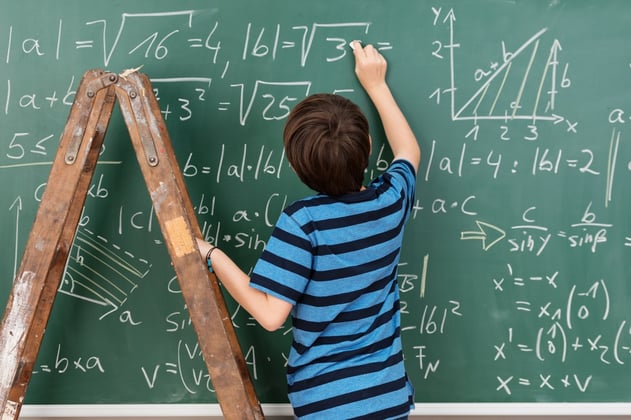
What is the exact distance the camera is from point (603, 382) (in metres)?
1.79

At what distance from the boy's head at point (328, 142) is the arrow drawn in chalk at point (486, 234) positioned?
1.86ft

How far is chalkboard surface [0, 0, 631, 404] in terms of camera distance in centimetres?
171

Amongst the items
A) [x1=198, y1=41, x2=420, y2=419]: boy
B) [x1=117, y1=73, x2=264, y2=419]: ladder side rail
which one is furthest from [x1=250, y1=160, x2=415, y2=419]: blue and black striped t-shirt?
[x1=117, y1=73, x2=264, y2=419]: ladder side rail

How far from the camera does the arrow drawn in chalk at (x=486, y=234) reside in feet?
5.75

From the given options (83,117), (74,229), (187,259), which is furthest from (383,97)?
(74,229)

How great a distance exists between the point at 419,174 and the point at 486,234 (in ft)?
0.90

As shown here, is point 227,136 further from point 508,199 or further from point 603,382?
point 603,382

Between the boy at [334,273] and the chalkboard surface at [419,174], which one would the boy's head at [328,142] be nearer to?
the boy at [334,273]

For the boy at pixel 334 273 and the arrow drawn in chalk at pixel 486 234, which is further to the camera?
the arrow drawn in chalk at pixel 486 234

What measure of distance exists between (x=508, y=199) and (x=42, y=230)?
1.34 m

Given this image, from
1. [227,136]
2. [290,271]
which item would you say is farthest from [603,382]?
[227,136]

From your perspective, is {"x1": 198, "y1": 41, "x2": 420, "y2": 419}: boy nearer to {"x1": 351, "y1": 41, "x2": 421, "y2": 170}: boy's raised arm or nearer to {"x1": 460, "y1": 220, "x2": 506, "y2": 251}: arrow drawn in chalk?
{"x1": 351, "y1": 41, "x2": 421, "y2": 170}: boy's raised arm

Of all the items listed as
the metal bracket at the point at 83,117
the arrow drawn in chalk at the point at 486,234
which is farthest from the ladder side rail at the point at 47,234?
the arrow drawn in chalk at the point at 486,234

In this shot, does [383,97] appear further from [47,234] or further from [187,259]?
[47,234]
